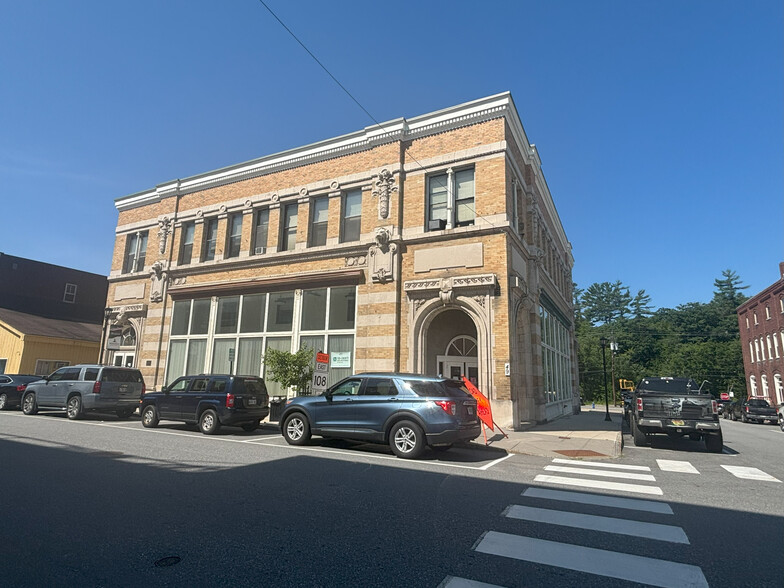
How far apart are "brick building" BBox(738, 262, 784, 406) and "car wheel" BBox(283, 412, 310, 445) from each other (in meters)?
42.7

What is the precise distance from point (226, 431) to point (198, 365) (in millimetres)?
8742

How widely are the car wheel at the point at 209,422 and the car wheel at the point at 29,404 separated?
30.3 feet

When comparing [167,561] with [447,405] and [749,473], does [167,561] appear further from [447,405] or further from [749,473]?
A: [749,473]

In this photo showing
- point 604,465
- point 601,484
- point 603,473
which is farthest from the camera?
point 604,465

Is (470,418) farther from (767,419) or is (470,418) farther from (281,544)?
(767,419)

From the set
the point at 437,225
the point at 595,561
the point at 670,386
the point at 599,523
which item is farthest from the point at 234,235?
the point at 595,561

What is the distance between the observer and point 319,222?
791 inches

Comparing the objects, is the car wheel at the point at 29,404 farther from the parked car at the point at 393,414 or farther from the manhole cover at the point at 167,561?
the manhole cover at the point at 167,561

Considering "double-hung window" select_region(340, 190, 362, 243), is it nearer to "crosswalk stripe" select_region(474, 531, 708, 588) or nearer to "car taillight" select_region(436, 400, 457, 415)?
"car taillight" select_region(436, 400, 457, 415)

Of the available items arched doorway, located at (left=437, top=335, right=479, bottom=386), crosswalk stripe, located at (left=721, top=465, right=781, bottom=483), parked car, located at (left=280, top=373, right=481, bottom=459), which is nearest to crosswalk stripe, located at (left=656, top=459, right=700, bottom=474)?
crosswalk stripe, located at (left=721, top=465, right=781, bottom=483)

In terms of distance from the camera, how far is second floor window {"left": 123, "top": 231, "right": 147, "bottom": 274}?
83.3ft

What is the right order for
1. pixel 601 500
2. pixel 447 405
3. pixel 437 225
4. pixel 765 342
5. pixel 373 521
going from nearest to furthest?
pixel 373 521
pixel 601 500
pixel 447 405
pixel 437 225
pixel 765 342

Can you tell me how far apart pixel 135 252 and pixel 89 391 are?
1244 centimetres

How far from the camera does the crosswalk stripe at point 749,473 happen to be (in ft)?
27.1
